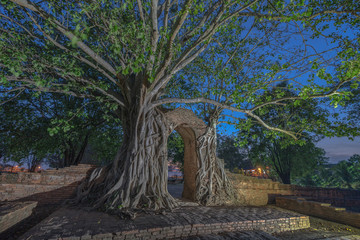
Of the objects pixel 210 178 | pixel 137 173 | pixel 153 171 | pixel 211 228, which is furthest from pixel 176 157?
pixel 211 228

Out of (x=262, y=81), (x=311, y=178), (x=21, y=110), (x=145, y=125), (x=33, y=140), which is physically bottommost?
(x=311, y=178)

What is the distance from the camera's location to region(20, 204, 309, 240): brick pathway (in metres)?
2.92

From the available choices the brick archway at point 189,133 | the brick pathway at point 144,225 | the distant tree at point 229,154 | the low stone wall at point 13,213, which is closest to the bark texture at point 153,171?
the brick archway at point 189,133

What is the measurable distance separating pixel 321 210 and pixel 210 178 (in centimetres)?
409

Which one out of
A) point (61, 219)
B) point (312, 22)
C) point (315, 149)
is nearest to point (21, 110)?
point (61, 219)

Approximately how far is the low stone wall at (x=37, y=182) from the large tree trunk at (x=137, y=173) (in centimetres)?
53

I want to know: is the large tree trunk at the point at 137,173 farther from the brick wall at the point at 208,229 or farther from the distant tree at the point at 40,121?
the distant tree at the point at 40,121

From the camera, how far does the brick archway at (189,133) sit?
638 centimetres

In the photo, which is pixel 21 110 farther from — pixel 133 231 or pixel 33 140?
pixel 133 231

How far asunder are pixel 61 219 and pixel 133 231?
5.60 ft

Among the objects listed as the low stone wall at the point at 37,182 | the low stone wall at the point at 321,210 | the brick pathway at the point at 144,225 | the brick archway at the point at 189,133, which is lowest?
the low stone wall at the point at 321,210

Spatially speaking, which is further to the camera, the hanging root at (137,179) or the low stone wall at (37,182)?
the low stone wall at (37,182)

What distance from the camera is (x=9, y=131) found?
7.84 m

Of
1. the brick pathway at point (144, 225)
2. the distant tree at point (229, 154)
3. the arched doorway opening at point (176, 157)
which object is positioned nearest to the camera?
the brick pathway at point (144, 225)
